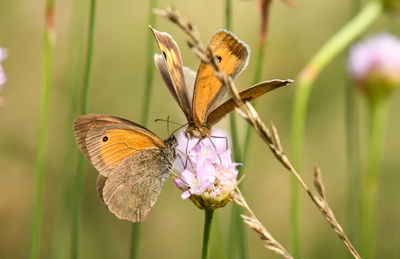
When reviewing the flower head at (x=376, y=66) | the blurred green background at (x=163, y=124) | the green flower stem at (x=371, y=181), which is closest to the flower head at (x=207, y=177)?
the green flower stem at (x=371, y=181)

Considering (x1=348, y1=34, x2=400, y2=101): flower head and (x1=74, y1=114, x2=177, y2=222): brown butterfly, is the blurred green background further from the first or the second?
(x1=74, y1=114, x2=177, y2=222): brown butterfly

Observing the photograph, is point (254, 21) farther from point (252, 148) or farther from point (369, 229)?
point (369, 229)

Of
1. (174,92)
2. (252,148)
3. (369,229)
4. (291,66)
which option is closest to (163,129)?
(252,148)

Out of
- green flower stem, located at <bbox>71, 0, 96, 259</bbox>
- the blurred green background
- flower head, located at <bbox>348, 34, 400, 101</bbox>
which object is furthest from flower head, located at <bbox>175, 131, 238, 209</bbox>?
the blurred green background

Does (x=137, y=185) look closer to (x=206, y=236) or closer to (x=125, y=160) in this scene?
(x=125, y=160)

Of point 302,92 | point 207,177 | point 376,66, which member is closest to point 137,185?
point 207,177
